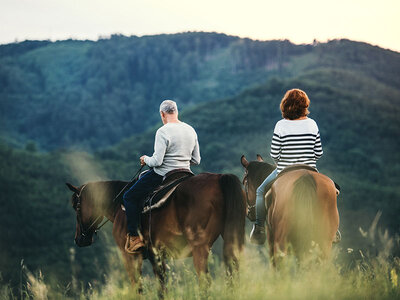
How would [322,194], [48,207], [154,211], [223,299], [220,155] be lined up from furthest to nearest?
[220,155], [48,207], [154,211], [322,194], [223,299]

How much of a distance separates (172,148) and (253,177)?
1.17 metres

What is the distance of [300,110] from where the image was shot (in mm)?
5969

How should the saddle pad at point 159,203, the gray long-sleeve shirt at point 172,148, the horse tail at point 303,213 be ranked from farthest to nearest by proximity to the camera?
1. the gray long-sleeve shirt at point 172,148
2. the saddle pad at point 159,203
3. the horse tail at point 303,213

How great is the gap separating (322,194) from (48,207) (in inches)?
4251

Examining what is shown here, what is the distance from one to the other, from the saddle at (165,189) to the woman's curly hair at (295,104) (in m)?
1.46

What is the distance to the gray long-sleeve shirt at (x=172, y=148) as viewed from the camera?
6.56 metres

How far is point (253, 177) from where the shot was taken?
7000 mm

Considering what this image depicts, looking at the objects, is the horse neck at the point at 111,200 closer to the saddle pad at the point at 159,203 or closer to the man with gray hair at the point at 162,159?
the man with gray hair at the point at 162,159

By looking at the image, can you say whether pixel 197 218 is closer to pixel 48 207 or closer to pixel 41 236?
pixel 41 236

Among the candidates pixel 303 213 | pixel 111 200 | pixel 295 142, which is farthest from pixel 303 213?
pixel 111 200

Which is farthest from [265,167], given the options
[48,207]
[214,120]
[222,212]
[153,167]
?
[214,120]

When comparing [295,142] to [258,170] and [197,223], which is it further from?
[197,223]

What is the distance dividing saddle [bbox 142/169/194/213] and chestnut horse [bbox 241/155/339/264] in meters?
1.37

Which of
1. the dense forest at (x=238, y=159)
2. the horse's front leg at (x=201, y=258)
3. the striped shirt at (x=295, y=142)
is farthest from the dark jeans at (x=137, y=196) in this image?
the dense forest at (x=238, y=159)
